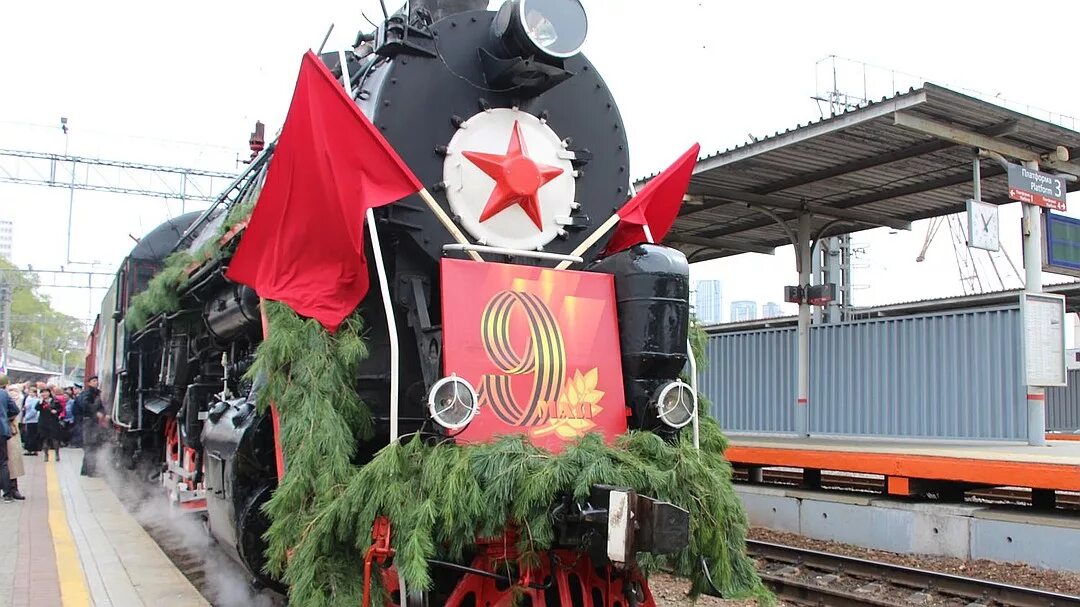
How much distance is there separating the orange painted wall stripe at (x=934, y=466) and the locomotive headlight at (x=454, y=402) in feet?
13.0

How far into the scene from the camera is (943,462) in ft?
25.8

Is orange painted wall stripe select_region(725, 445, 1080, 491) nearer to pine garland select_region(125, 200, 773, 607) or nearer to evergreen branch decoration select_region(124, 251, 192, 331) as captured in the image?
pine garland select_region(125, 200, 773, 607)

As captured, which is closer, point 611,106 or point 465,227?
point 465,227

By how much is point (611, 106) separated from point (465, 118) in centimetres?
95

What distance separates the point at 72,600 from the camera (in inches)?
221

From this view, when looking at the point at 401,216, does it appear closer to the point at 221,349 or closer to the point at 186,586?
the point at 221,349

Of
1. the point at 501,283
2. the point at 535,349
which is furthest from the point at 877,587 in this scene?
the point at 501,283

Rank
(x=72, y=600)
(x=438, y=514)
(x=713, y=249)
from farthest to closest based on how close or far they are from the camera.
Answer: (x=713, y=249)
(x=72, y=600)
(x=438, y=514)

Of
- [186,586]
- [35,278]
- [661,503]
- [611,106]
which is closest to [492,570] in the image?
[661,503]

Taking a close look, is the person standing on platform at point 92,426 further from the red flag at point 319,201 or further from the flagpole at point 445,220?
the flagpole at point 445,220

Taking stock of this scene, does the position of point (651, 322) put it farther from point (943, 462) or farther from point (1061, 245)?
point (1061, 245)

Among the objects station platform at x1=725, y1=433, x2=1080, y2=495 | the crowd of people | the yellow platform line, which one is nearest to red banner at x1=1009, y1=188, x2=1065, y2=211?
station platform at x1=725, y1=433, x2=1080, y2=495

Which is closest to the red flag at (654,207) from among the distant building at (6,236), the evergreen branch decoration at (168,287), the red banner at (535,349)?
the red banner at (535,349)

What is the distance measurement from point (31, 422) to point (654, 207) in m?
16.1
